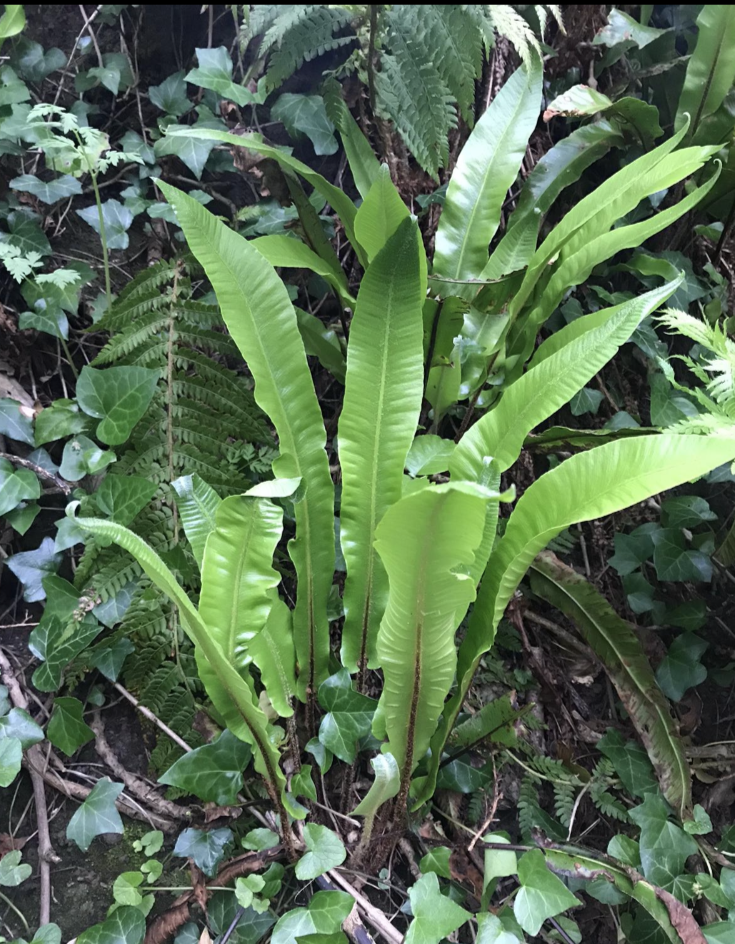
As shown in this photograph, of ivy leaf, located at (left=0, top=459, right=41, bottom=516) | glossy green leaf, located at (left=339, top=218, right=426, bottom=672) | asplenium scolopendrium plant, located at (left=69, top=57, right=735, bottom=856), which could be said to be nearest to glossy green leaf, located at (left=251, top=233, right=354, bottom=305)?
asplenium scolopendrium plant, located at (left=69, top=57, right=735, bottom=856)

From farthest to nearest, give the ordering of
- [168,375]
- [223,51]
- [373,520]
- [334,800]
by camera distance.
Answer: [223,51], [168,375], [334,800], [373,520]

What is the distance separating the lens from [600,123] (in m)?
1.26

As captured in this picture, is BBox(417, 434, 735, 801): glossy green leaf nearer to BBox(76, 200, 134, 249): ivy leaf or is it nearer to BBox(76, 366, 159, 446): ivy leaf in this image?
BBox(76, 366, 159, 446): ivy leaf

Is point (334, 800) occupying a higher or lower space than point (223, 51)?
lower

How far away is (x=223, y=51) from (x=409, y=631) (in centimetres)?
114

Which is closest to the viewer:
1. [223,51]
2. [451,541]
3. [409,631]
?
[451,541]

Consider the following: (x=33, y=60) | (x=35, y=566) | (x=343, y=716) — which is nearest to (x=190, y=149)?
(x=33, y=60)

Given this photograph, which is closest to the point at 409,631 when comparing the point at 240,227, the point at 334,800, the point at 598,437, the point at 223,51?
the point at 334,800

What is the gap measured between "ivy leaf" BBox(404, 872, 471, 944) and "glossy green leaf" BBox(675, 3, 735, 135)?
53.7 inches

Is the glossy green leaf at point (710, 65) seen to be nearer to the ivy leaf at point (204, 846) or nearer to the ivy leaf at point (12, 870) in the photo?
the ivy leaf at point (204, 846)

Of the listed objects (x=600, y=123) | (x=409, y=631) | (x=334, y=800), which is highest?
(x=600, y=123)

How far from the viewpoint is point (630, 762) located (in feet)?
3.35

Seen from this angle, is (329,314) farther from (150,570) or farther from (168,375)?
(150,570)

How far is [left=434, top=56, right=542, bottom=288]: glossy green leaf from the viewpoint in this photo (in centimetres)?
108
